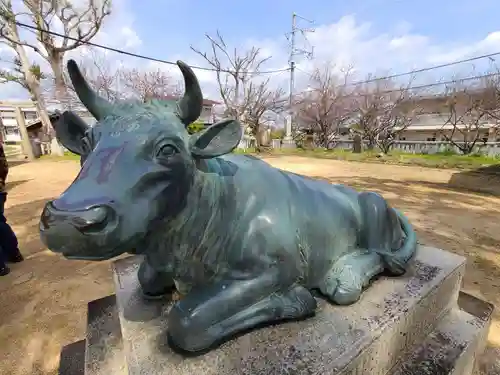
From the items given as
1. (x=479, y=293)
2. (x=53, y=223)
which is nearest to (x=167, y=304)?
(x=53, y=223)

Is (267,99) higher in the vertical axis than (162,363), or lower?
higher

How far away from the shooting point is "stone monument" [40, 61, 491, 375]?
0.96m

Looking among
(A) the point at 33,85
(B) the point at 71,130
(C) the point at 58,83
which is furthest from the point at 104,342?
(C) the point at 58,83

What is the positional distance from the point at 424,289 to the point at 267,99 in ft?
83.5

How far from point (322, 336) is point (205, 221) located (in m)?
0.73

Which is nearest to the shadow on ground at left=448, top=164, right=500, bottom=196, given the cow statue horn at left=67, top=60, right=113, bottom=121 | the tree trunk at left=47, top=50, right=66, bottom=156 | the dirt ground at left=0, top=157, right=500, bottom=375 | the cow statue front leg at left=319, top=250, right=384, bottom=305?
the dirt ground at left=0, top=157, right=500, bottom=375

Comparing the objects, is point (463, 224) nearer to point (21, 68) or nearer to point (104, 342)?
point (104, 342)

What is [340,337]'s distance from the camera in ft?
4.59

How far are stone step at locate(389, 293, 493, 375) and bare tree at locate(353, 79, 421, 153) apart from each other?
2100cm

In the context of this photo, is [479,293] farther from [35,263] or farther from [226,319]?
[35,263]

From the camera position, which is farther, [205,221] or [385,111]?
[385,111]

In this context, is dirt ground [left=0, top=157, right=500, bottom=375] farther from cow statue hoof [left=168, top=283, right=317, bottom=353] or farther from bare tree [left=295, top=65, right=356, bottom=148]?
bare tree [left=295, top=65, right=356, bottom=148]

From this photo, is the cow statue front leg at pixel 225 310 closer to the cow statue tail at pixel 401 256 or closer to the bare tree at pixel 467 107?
the cow statue tail at pixel 401 256

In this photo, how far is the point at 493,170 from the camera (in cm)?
1099
